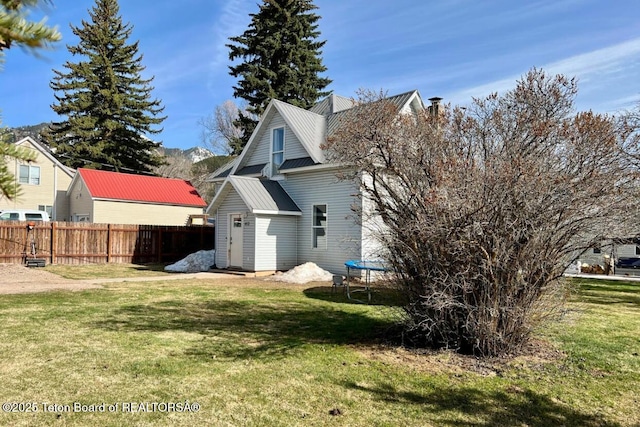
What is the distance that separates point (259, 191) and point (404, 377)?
42.9 ft

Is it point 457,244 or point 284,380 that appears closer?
point 284,380

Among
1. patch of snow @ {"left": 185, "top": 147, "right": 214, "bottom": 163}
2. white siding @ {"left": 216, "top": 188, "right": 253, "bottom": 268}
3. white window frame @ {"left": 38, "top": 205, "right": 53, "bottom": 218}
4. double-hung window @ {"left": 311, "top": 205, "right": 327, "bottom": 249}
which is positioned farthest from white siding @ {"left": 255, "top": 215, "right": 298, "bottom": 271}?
patch of snow @ {"left": 185, "top": 147, "right": 214, "bottom": 163}

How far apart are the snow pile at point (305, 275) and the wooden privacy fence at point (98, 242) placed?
10.3 m

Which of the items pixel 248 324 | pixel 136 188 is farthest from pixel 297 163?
pixel 136 188

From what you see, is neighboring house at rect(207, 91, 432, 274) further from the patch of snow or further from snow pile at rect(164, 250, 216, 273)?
the patch of snow

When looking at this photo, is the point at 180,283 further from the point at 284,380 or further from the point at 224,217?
the point at 284,380

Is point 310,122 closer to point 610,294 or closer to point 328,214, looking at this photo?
point 328,214

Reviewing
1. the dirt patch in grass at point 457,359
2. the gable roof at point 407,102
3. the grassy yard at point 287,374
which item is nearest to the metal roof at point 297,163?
the gable roof at point 407,102

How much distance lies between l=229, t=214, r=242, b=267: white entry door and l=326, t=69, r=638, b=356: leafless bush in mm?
11784

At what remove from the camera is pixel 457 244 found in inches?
226

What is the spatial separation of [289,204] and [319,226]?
5.26ft

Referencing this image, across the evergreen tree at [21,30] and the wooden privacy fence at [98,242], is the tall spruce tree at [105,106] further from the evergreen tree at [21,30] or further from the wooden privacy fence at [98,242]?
the evergreen tree at [21,30]

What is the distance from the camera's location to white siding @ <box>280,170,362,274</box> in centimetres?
1628

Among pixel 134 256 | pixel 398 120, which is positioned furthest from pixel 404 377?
pixel 134 256
